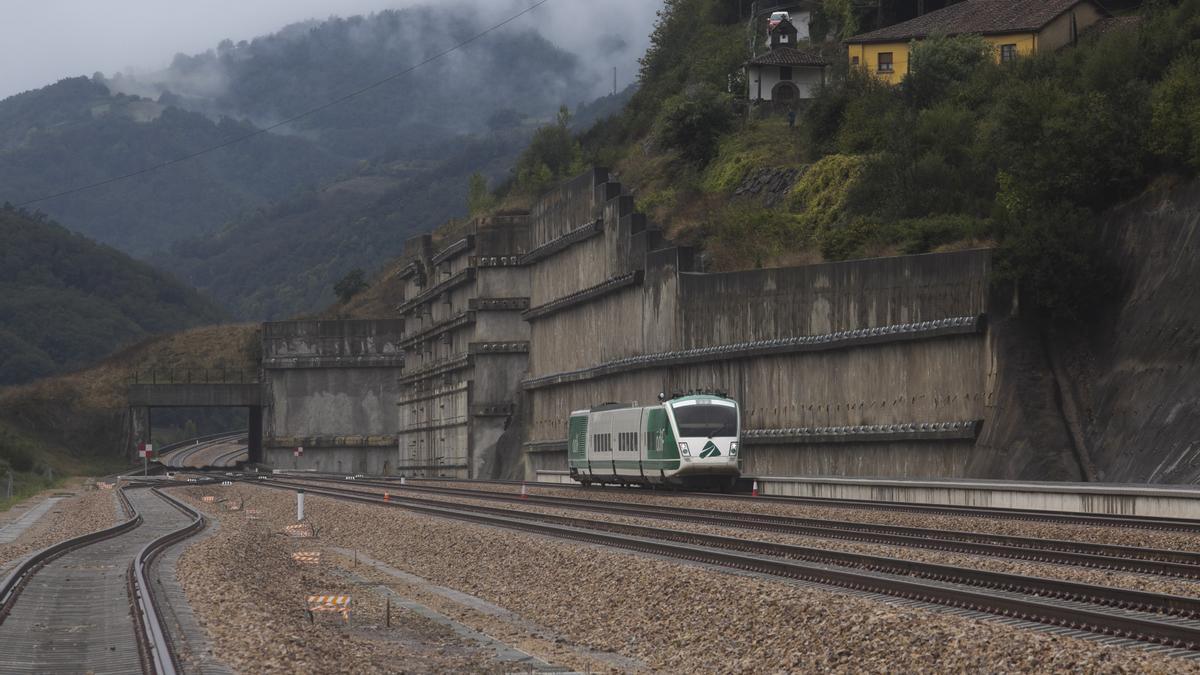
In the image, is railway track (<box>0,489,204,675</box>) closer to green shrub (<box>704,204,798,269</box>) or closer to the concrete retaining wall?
the concrete retaining wall

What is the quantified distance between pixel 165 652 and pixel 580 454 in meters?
41.4

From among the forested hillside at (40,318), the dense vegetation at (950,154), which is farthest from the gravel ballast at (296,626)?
the forested hillside at (40,318)

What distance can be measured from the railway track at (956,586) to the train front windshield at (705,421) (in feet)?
45.1

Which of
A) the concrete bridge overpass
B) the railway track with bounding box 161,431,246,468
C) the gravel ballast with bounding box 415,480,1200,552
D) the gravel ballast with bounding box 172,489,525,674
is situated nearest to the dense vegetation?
the gravel ballast with bounding box 415,480,1200,552

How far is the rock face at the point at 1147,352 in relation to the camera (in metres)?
33.3

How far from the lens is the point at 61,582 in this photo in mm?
22875

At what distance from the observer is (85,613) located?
1881cm

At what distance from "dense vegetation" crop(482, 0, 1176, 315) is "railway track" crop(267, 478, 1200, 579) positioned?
1194 centimetres

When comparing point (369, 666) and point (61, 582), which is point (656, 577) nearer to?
point (369, 666)

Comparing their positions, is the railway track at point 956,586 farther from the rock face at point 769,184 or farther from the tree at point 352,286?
the tree at point 352,286

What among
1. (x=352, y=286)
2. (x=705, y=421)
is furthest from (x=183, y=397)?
(x=705, y=421)

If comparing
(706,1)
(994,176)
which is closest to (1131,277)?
(994,176)

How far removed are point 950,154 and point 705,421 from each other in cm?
1785

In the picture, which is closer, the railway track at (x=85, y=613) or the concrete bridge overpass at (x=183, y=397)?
the railway track at (x=85, y=613)
